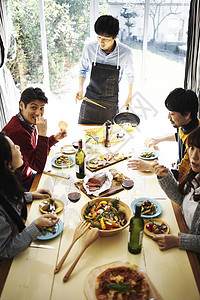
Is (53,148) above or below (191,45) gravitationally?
below

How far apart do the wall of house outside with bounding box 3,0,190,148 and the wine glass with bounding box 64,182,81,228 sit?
2277 millimetres

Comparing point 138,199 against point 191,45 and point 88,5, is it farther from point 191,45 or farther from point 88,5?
point 88,5

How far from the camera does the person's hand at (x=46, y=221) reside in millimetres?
1270

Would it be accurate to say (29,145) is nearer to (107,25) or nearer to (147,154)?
(147,154)

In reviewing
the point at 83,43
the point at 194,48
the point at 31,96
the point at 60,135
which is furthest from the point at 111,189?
the point at 83,43

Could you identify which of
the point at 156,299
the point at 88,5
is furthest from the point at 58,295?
the point at 88,5

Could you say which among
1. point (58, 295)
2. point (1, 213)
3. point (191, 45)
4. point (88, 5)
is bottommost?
point (58, 295)

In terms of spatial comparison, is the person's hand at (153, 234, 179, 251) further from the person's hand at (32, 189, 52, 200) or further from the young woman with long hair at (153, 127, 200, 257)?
the person's hand at (32, 189, 52, 200)

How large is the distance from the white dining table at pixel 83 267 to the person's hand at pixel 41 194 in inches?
5.9

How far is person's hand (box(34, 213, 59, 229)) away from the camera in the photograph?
1.27 m

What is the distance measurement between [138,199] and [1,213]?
74 cm

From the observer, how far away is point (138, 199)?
5.10 feet

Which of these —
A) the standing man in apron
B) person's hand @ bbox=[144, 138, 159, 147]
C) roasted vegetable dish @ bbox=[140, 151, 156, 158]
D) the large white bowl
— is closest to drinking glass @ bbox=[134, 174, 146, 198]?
the large white bowl

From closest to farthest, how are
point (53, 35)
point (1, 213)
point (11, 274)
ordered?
1. point (11, 274)
2. point (1, 213)
3. point (53, 35)
